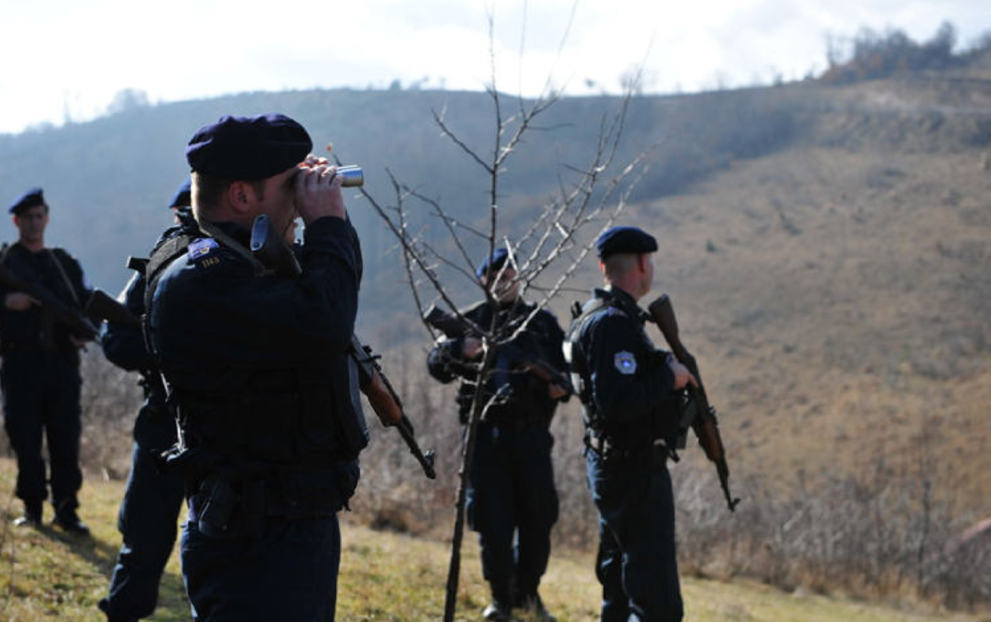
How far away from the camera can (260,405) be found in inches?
97.3

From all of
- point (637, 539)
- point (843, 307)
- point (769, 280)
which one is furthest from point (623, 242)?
point (769, 280)

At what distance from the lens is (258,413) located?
2477 millimetres

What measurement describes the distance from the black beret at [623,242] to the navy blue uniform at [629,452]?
216 mm

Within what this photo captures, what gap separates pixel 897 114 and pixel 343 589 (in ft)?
221

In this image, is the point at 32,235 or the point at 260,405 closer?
the point at 260,405

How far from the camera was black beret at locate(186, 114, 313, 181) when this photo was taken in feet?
8.43

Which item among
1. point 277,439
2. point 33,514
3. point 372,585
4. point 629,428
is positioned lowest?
point 372,585

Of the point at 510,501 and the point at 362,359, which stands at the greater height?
the point at 362,359

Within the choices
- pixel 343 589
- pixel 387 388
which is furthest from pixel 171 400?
pixel 343 589

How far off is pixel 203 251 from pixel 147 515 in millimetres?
2561

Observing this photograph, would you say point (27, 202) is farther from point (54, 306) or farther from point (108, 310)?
point (108, 310)

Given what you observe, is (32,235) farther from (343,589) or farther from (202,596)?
(202,596)

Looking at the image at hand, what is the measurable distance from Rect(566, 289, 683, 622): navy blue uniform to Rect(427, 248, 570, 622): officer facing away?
1443mm

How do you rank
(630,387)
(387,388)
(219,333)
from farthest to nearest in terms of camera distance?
(630,387) → (387,388) → (219,333)
